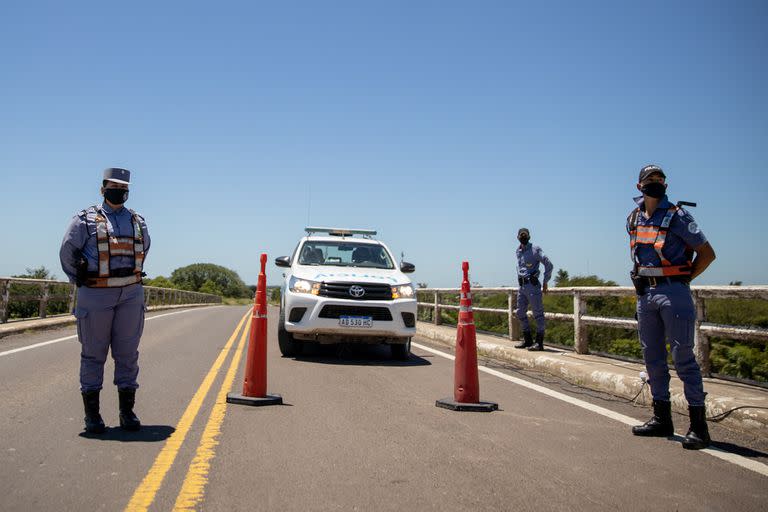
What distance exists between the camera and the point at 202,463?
420cm

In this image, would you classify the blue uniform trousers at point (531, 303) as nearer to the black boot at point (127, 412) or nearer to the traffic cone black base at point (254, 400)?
the traffic cone black base at point (254, 400)

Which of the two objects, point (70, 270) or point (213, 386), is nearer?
point (70, 270)

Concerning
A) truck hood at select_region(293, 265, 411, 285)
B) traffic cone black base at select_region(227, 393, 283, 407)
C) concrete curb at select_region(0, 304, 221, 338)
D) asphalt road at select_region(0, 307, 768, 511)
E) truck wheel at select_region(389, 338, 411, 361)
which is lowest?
asphalt road at select_region(0, 307, 768, 511)

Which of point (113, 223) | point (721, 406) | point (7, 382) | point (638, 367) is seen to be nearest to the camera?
point (113, 223)

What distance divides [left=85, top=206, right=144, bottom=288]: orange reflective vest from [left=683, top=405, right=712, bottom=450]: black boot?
447 cm

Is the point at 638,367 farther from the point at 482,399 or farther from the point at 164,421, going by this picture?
the point at 164,421

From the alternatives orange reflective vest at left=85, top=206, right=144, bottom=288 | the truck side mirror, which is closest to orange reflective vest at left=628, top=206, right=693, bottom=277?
orange reflective vest at left=85, top=206, right=144, bottom=288

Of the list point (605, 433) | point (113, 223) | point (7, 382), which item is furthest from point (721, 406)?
point (7, 382)

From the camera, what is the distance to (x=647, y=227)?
5.21 meters

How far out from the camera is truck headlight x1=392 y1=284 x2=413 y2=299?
9.64m

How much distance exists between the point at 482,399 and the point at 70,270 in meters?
4.10

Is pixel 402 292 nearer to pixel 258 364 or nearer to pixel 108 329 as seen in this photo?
pixel 258 364

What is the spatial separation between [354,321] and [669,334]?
16.4 feet

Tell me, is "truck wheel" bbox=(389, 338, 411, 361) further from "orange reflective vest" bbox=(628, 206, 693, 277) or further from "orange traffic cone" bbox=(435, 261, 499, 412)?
"orange reflective vest" bbox=(628, 206, 693, 277)
